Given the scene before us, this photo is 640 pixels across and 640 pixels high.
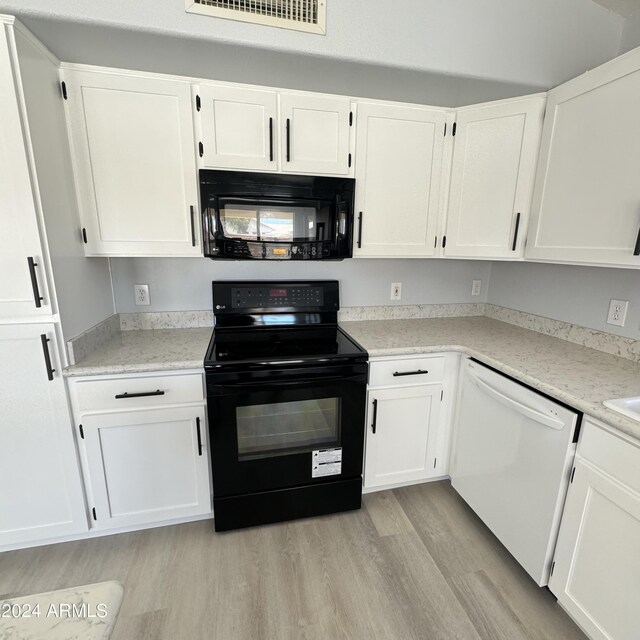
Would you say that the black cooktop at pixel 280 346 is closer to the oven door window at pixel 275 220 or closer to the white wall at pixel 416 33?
the oven door window at pixel 275 220

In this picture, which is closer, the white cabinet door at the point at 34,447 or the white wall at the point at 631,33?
the white cabinet door at the point at 34,447

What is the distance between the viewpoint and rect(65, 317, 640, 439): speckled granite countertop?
1.28m

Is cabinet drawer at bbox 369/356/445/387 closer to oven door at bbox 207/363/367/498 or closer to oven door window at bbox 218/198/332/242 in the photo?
oven door at bbox 207/363/367/498

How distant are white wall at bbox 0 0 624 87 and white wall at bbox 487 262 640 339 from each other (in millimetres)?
967

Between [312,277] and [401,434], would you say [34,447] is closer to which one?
[312,277]

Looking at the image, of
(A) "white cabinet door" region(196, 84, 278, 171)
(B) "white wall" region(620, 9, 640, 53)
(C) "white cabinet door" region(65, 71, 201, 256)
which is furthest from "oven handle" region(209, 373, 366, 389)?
(B) "white wall" region(620, 9, 640, 53)

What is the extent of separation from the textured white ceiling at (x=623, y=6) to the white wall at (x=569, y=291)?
1205 mm

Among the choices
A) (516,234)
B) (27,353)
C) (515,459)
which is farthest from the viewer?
(516,234)

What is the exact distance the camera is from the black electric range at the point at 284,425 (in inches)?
61.3

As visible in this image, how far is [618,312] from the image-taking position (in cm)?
166

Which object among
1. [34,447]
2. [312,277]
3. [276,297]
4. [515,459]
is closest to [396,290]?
[312,277]

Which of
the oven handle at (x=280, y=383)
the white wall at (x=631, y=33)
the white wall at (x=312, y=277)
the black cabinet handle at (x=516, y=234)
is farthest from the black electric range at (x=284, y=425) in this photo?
the white wall at (x=631, y=33)

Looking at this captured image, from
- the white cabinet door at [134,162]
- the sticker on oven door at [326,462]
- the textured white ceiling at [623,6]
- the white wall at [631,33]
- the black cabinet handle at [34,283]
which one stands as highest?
the textured white ceiling at [623,6]

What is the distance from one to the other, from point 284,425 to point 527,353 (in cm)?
124
